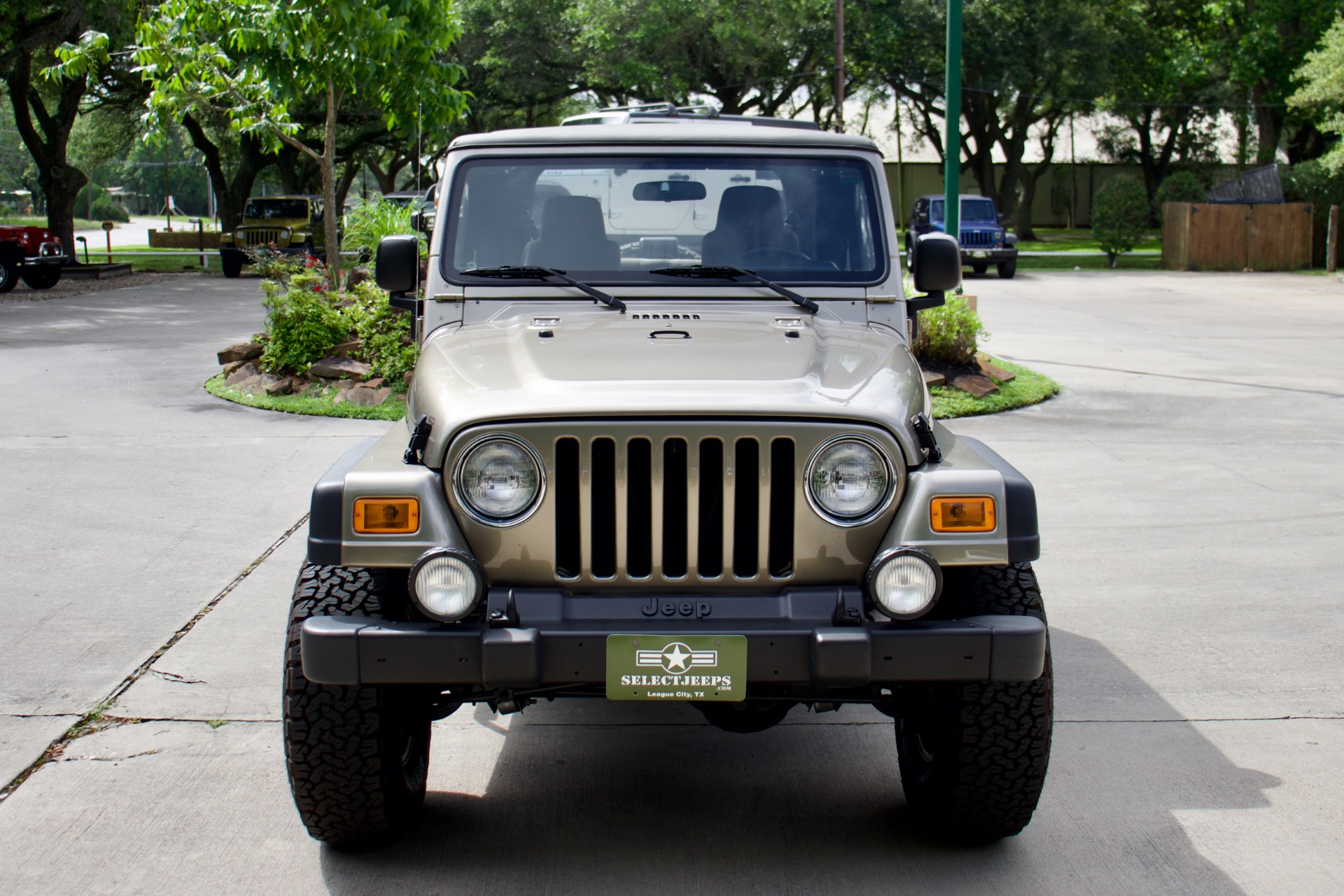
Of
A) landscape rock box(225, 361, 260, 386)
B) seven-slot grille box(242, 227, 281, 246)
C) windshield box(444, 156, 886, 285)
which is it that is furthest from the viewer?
seven-slot grille box(242, 227, 281, 246)

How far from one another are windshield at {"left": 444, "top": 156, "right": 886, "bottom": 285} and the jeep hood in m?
0.31

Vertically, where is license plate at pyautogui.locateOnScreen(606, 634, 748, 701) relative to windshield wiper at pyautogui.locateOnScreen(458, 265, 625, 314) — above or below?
below

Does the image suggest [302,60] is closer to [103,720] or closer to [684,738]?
[103,720]

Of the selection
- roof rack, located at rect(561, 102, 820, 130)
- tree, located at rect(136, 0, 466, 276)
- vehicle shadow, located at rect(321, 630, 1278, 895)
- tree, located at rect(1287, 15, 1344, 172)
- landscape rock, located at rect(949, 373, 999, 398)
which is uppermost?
tree, located at rect(1287, 15, 1344, 172)

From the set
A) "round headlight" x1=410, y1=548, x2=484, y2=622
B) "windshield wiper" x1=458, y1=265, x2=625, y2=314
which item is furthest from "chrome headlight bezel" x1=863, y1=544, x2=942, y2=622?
"windshield wiper" x1=458, y1=265, x2=625, y2=314

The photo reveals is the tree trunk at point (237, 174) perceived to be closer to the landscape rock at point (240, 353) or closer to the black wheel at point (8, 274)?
the black wheel at point (8, 274)

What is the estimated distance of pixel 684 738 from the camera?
4406 mm

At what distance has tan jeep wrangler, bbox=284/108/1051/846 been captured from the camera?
3.08 metres

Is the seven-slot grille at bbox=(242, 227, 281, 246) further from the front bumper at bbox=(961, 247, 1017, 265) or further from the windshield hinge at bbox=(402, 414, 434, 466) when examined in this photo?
the windshield hinge at bbox=(402, 414, 434, 466)

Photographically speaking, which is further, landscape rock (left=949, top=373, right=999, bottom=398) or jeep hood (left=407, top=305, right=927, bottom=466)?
landscape rock (left=949, top=373, right=999, bottom=398)

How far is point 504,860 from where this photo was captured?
138 inches

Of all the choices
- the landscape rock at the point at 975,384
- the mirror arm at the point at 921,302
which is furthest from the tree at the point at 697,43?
the mirror arm at the point at 921,302

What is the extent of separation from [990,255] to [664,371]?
2641cm

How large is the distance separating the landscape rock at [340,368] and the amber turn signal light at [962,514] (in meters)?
8.73
